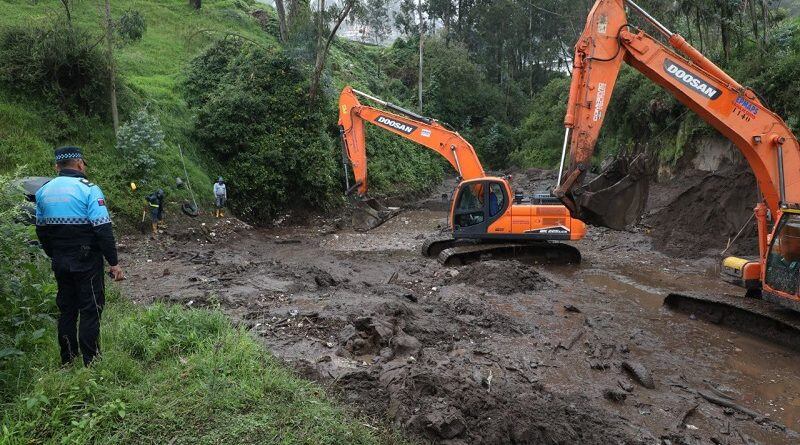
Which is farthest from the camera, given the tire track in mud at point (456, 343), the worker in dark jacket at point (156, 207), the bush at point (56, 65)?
the bush at point (56, 65)

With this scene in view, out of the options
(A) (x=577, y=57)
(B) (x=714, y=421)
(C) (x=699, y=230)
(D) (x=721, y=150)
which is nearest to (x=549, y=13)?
(D) (x=721, y=150)

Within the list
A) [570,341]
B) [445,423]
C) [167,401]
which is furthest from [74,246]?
[570,341]

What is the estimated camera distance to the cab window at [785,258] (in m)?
6.59

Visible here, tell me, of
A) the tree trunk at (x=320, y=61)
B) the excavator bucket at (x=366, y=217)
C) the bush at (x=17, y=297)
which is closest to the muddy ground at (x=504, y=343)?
the bush at (x=17, y=297)

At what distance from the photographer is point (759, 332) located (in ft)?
23.9

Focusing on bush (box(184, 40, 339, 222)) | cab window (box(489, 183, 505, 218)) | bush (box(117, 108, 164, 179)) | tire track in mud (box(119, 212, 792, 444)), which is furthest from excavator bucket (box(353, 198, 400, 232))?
bush (box(117, 108, 164, 179))

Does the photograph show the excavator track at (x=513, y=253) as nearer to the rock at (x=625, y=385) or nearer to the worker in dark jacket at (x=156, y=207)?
the rock at (x=625, y=385)

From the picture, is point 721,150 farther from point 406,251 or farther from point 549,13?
point 549,13

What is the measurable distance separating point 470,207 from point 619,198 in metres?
3.73

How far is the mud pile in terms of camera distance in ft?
39.5

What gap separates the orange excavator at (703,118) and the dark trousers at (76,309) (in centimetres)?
677

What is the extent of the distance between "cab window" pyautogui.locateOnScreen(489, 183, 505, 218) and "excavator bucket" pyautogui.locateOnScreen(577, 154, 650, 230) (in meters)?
2.80

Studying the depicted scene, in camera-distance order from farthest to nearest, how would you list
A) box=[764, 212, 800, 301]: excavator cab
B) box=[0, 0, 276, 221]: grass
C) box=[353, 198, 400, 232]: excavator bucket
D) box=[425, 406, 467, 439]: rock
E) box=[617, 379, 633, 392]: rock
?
box=[353, 198, 400, 232]: excavator bucket < box=[0, 0, 276, 221]: grass < box=[764, 212, 800, 301]: excavator cab < box=[617, 379, 633, 392]: rock < box=[425, 406, 467, 439]: rock

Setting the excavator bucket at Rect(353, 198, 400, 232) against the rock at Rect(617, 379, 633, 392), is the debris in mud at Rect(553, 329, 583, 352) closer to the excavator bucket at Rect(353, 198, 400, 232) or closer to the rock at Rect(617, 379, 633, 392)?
the rock at Rect(617, 379, 633, 392)
